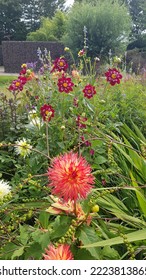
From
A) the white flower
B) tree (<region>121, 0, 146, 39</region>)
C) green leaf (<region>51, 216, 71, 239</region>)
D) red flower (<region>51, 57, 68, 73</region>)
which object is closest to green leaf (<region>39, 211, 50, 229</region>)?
green leaf (<region>51, 216, 71, 239</region>)

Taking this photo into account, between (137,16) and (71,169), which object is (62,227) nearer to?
(71,169)

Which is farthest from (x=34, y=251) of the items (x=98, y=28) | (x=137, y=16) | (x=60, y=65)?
(x=137, y=16)

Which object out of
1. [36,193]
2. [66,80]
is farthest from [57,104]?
[36,193]

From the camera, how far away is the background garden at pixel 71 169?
3.18ft

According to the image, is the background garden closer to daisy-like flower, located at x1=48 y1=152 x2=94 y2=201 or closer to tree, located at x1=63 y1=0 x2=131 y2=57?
daisy-like flower, located at x1=48 y1=152 x2=94 y2=201

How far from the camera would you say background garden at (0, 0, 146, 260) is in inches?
38.2

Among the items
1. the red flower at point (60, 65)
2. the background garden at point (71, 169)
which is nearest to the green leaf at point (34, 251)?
the background garden at point (71, 169)

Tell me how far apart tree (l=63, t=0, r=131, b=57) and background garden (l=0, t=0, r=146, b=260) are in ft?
48.1

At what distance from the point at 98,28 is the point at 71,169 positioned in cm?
1887

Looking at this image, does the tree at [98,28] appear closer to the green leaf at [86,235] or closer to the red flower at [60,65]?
the red flower at [60,65]

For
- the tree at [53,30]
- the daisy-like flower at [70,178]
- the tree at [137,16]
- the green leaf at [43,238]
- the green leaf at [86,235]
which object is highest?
the tree at [137,16]

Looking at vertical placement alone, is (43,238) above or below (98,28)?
below

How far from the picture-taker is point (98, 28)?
18.8 metres

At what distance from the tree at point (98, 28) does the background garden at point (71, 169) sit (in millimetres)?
14650
